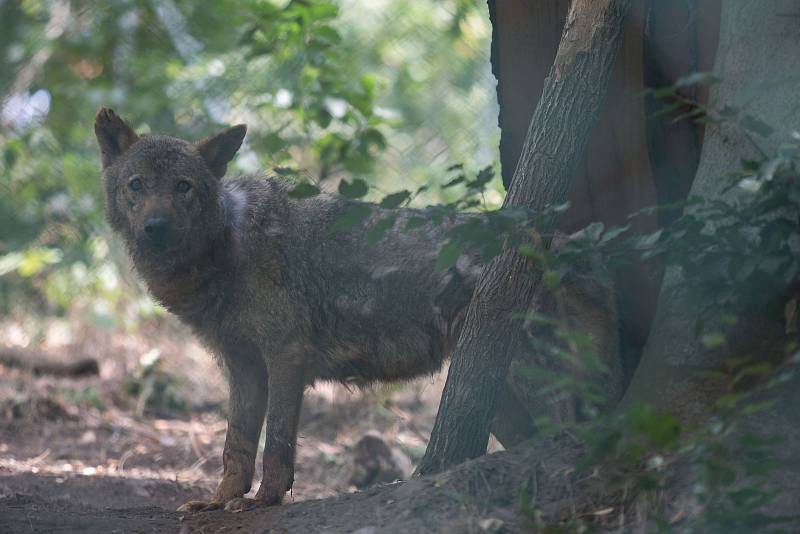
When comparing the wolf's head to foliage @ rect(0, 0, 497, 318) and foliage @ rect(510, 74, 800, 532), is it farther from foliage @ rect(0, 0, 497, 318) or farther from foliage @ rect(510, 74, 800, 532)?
foliage @ rect(0, 0, 497, 318)

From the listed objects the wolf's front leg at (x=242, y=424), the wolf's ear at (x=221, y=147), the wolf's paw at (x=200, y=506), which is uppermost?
the wolf's ear at (x=221, y=147)

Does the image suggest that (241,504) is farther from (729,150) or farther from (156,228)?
(729,150)

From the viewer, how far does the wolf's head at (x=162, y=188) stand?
4.82 m

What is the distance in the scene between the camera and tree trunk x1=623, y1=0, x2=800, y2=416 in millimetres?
3453

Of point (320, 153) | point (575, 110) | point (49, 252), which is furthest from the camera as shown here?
point (49, 252)

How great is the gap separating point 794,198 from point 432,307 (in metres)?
2.36

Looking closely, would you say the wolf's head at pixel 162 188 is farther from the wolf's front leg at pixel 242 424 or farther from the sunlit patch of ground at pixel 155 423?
the sunlit patch of ground at pixel 155 423

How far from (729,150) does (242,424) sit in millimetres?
2963

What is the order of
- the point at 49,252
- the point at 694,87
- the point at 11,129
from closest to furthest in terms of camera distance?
the point at 694,87
the point at 49,252
the point at 11,129

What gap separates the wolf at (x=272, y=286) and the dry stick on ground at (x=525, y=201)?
2.80 feet

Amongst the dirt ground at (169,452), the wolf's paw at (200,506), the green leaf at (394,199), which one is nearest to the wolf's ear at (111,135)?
the dirt ground at (169,452)

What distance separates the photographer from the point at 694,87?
442 centimetres

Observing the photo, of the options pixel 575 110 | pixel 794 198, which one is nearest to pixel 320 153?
pixel 575 110

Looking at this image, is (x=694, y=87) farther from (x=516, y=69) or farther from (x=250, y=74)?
(x=250, y=74)
